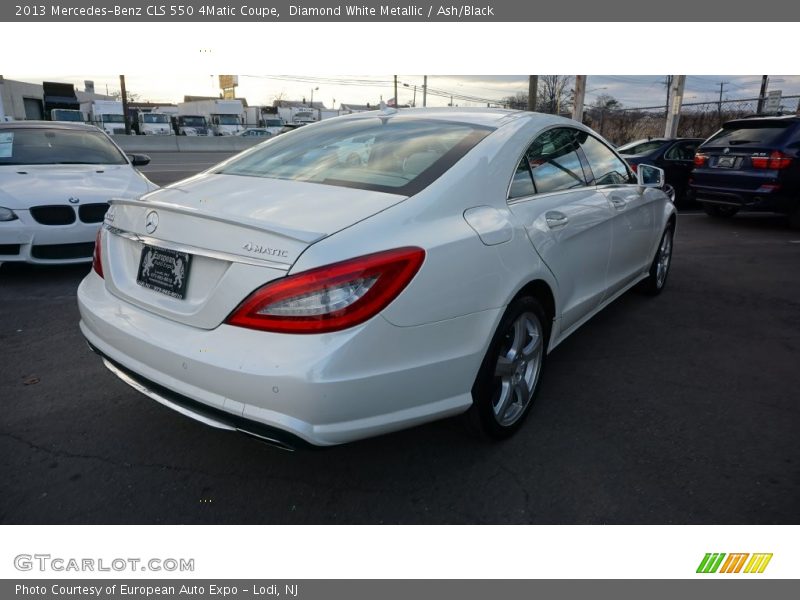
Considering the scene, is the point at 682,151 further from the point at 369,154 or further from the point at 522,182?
the point at 369,154

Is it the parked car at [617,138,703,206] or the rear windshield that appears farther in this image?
the parked car at [617,138,703,206]

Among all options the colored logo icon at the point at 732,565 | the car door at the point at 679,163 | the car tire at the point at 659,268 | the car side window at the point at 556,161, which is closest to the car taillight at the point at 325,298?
the car side window at the point at 556,161

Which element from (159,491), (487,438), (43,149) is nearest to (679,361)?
(487,438)

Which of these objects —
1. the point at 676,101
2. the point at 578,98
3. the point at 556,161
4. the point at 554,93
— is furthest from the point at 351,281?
the point at 554,93

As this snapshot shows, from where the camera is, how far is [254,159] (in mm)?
3143

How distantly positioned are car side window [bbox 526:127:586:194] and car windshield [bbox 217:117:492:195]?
348 millimetres

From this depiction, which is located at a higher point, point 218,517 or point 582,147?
point 582,147

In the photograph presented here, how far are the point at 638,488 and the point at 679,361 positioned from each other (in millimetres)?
1697

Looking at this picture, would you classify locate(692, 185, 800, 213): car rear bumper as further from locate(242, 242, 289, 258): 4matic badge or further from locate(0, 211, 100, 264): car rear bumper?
locate(242, 242, 289, 258): 4matic badge

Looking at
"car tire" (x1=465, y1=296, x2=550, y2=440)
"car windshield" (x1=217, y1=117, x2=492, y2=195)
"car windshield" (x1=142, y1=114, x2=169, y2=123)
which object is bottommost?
"car tire" (x1=465, y1=296, x2=550, y2=440)

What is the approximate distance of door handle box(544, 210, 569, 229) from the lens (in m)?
2.94

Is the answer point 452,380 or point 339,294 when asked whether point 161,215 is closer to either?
point 339,294

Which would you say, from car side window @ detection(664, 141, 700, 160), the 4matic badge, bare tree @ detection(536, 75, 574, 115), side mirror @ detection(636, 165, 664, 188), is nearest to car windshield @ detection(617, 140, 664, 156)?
car side window @ detection(664, 141, 700, 160)

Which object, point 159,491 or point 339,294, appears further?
point 159,491
